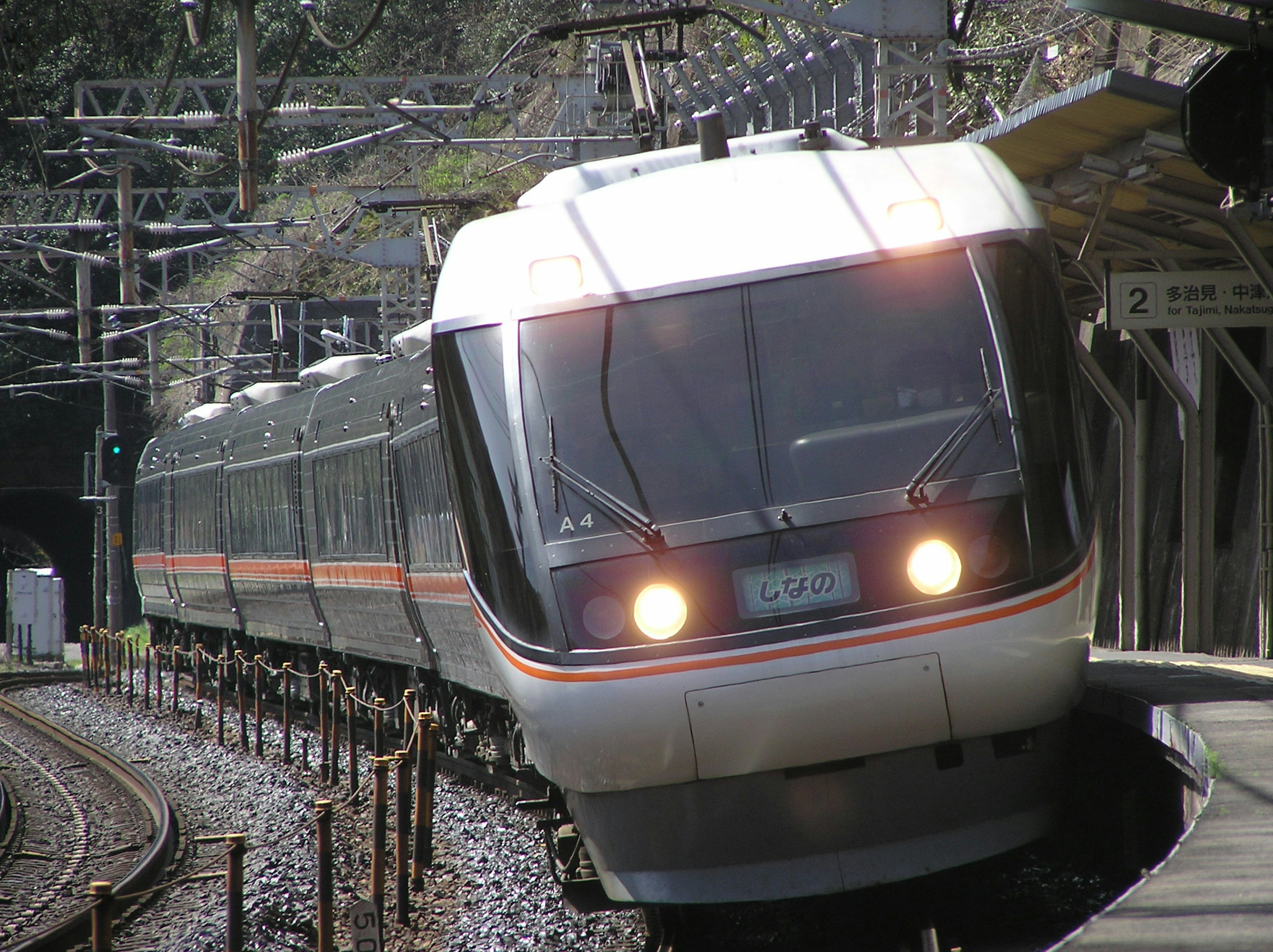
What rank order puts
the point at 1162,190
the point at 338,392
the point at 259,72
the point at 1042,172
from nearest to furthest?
the point at 1162,190
the point at 1042,172
the point at 338,392
the point at 259,72

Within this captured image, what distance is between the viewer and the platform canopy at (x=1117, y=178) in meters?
8.98

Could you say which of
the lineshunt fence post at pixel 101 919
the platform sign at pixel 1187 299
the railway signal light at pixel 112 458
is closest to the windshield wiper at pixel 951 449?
the lineshunt fence post at pixel 101 919

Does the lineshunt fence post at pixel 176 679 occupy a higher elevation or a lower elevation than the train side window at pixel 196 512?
lower

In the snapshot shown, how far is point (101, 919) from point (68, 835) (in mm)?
7520

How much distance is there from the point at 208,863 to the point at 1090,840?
6.21 metres

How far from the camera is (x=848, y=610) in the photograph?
603 centimetres

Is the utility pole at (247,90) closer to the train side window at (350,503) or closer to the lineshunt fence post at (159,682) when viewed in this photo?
the train side window at (350,503)

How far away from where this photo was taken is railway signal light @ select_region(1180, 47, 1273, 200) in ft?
16.6

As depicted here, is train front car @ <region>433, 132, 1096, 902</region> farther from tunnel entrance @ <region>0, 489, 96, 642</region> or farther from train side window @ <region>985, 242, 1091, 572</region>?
tunnel entrance @ <region>0, 489, 96, 642</region>

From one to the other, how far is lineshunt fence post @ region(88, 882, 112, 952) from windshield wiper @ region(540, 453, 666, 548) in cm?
225

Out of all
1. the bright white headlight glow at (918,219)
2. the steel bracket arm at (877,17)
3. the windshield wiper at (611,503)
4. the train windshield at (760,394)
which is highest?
the steel bracket arm at (877,17)

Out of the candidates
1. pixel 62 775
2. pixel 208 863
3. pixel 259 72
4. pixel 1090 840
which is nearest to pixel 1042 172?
pixel 1090 840

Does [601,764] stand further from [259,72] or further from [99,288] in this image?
[259,72]

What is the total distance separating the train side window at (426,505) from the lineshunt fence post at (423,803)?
46.7 inches
